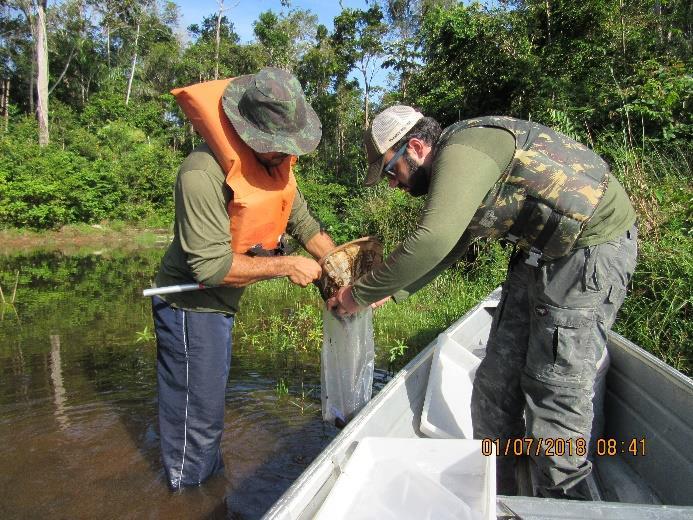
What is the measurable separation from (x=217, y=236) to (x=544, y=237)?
1.42 meters

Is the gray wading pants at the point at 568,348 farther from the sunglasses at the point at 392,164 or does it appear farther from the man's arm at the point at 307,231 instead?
the man's arm at the point at 307,231

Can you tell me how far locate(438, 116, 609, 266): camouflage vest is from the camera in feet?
6.91

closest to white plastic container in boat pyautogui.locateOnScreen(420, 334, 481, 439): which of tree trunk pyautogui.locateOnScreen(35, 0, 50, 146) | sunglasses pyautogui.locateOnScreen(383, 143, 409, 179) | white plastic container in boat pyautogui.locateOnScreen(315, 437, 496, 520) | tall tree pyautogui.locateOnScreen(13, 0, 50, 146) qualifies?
white plastic container in boat pyautogui.locateOnScreen(315, 437, 496, 520)

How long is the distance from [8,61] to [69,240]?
60.9 feet

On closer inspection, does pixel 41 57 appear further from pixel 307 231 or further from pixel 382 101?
pixel 307 231

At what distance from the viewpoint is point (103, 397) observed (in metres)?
4.68

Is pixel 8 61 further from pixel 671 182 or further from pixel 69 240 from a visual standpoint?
pixel 671 182

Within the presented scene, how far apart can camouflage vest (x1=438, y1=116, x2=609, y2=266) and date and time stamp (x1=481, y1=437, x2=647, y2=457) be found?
0.78 metres

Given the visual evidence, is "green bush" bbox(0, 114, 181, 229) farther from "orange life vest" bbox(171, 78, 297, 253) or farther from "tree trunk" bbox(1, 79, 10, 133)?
"orange life vest" bbox(171, 78, 297, 253)

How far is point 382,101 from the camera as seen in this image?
25.6 m

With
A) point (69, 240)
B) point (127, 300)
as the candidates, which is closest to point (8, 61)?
point (69, 240)

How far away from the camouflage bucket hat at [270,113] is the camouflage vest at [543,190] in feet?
2.40

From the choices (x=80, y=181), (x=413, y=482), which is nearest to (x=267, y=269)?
(x=413, y=482)

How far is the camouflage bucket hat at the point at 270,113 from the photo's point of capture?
95.6 inches
